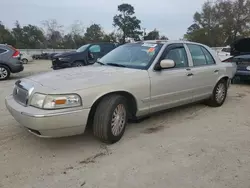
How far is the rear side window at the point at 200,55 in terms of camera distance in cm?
524

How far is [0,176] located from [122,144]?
5.39ft

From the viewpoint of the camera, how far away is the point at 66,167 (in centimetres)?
320

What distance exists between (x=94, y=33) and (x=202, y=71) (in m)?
56.6

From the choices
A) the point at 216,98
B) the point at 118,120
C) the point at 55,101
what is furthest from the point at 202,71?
the point at 55,101

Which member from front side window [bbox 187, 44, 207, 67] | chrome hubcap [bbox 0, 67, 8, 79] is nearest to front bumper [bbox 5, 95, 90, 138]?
front side window [bbox 187, 44, 207, 67]

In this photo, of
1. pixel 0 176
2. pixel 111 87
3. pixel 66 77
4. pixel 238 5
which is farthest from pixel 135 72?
pixel 238 5

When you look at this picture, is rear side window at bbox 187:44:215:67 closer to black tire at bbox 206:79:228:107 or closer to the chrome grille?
black tire at bbox 206:79:228:107

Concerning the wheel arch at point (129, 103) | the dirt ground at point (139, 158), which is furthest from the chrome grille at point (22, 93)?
the wheel arch at point (129, 103)

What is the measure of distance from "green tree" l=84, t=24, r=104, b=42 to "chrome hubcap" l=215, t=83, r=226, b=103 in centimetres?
5236

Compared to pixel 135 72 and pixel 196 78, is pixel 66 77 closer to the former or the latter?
pixel 135 72

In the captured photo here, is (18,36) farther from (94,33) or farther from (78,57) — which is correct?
(78,57)

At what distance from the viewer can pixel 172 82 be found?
15.0 ft

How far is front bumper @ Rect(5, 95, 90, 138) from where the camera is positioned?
320 centimetres

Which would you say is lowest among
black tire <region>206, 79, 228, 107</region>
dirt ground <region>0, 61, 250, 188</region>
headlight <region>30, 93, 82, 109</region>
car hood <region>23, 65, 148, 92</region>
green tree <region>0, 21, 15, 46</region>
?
dirt ground <region>0, 61, 250, 188</region>
